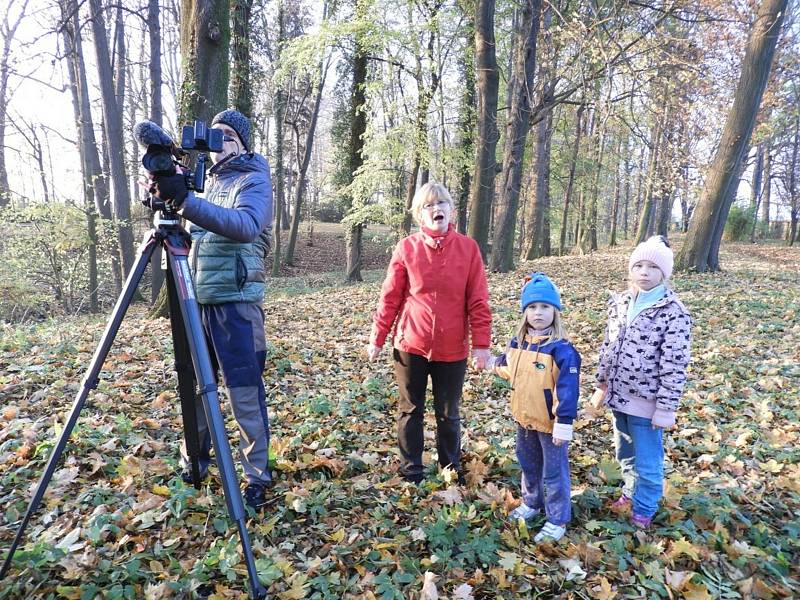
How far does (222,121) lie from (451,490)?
3.00 meters

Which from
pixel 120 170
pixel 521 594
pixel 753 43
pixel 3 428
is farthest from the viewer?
pixel 120 170

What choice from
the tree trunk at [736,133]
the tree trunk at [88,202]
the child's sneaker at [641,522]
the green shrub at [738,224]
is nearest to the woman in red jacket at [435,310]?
the child's sneaker at [641,522]

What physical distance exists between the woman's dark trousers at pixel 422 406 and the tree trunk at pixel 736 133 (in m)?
10.4

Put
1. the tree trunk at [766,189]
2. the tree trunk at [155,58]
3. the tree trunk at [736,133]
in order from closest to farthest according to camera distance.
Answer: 1. the tree trunk at [736,133]
2. the tree trunk at [155,58]
3. the tree trunk at [766,189]

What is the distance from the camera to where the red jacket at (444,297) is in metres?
3.29

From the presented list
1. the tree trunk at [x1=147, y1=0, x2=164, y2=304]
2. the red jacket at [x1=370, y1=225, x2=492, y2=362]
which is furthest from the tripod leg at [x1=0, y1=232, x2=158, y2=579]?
the tree trunk at [x1=147, y1=0, x2=164, y2=304]

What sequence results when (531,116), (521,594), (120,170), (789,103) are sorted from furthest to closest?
1. (789,103)
2. (120,170)
3. (531,116)
4. (521,594)

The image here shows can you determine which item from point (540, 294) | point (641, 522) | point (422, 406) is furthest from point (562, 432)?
point (422, 406)

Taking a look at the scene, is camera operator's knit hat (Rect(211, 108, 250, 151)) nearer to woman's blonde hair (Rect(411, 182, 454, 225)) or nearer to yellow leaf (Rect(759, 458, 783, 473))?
woman's blonde hair (Rect(411, 182, 454, 225))

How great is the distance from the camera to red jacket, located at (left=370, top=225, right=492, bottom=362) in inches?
129

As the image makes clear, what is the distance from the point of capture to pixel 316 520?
10.2 ft

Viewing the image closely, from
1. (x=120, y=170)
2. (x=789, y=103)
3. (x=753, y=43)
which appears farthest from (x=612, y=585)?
(x=789, y=103)

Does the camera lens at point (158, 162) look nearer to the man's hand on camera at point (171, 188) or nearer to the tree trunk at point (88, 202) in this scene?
the man's hand on camera at point (171, 188)

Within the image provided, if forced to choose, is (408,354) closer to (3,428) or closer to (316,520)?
(316,520)
